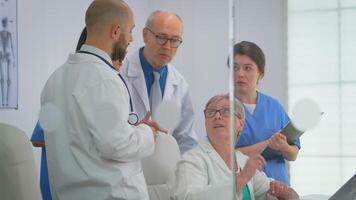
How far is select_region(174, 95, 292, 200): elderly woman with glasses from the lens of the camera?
32.2 inches

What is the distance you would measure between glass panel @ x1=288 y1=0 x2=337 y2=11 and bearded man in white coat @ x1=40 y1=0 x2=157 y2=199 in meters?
0.34

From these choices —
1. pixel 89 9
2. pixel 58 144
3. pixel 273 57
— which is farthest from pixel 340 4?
pixel 58 144

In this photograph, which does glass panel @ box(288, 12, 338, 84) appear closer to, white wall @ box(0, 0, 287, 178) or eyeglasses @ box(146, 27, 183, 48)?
white wall @ box(0, 0, 287, 178)

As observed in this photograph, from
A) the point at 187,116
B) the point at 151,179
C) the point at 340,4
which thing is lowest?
the point at 151,179

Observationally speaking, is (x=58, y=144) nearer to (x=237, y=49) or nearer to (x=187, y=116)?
(x=187, y=116)

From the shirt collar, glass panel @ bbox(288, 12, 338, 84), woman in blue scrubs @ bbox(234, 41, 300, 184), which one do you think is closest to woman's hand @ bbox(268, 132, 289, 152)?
woman in blue scrubs @ bbox(234, 41, 300, 184)

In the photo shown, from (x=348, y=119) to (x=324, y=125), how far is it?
0.23 ft

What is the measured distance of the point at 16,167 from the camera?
2.96ft

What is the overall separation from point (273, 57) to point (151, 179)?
1.07 ft

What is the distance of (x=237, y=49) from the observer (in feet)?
2.80

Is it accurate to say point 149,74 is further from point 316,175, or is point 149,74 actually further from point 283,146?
point 316,175

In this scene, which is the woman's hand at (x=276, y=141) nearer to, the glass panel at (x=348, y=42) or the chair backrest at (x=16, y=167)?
the glass panel at (x=348, y=42)

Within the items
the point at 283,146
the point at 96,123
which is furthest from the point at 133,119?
the point at 283,146

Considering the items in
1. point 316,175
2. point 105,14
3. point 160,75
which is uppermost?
point 105,14
